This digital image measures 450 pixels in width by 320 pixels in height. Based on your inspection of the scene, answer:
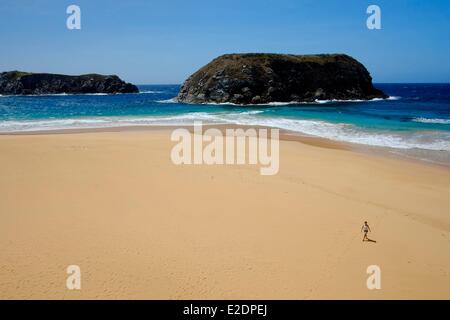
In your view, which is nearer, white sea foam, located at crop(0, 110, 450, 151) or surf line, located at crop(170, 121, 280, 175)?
surf line, located at crop(170, 121, 280, 175)

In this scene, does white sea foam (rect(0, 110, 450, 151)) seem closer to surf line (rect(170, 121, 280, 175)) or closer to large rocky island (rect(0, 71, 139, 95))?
surf line (rect(170, 121, 280, 175))

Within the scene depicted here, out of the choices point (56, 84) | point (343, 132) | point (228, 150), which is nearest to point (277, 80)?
point (343, 132)

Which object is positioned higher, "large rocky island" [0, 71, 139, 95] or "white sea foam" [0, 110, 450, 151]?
"large rocky island" [0, 71, 139, 95]

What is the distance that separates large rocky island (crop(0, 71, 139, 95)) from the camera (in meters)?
112

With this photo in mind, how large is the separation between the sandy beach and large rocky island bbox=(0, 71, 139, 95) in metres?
114

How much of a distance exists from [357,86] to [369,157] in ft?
201

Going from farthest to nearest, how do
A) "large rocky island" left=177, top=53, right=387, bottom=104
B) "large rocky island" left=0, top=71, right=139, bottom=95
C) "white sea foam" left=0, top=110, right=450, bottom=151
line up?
"large rocky island" left=0, top=71, right=139, bottom=95
"large rocky island" left=177, top=53, right=387, bottom=104
"white sea foam" left=0, top=110, right=450, bottom=151

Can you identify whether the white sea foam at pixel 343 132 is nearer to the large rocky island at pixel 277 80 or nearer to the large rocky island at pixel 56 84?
the large rocky island at pixel 277 80

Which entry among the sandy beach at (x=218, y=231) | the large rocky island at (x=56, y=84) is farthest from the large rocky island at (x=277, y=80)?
the large rocky island at (x=56, y=84)

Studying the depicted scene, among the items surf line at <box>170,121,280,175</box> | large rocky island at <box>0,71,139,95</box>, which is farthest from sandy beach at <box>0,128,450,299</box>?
large rocky island at <box>0,71,139,95</box>

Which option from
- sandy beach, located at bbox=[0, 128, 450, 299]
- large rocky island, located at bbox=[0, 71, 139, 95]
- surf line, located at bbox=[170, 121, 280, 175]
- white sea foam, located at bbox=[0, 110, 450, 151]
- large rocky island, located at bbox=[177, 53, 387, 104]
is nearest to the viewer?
sandy beach, located at bbox=[0, 128, 450, 299]

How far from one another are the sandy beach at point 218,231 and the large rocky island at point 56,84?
114232mm

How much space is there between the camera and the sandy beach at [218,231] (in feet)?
21.5
